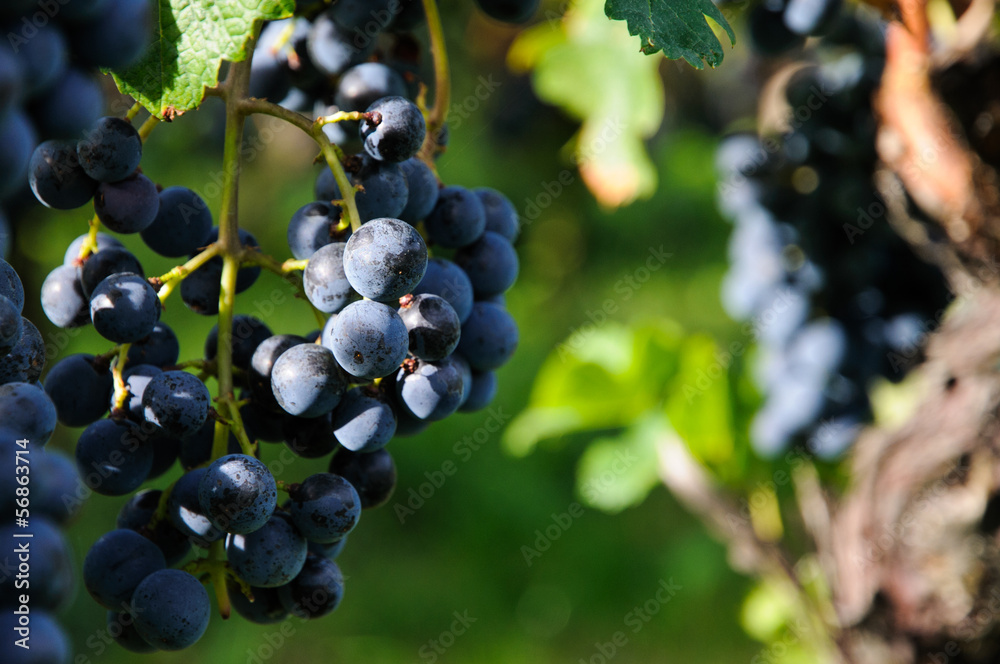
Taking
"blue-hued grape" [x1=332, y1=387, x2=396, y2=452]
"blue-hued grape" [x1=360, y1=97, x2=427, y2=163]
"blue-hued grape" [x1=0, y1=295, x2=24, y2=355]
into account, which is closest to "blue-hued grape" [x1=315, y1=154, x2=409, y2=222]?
"blue-hued grape" [x1=360, y1=97, x2=427, y2=163]

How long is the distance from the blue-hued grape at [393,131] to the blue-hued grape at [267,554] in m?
0.25

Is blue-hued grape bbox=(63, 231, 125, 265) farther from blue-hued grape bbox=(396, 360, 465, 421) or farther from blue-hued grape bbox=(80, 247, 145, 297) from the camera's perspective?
blue-hued grape bbox=(396, 360, 465, 421)

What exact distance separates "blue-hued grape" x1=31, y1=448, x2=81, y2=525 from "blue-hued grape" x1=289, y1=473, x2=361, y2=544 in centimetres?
15

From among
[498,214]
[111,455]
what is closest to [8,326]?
[111,455]

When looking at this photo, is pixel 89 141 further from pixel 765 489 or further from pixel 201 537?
pixel 765 489

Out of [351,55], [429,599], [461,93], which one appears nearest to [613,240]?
[461,93]

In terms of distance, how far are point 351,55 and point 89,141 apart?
0.23 metres

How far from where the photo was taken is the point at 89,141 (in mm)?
517

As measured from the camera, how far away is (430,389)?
0.56 meters

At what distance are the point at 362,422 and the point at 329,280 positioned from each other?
0.10m

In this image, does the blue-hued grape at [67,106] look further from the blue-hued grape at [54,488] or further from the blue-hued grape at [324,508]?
the blue-hued grape at [324,508]

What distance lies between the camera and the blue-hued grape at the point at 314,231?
1.85ft

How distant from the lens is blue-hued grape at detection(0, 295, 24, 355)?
1.27ft

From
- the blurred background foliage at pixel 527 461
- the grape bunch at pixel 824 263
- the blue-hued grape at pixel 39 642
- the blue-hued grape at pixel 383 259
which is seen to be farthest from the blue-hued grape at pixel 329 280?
the blurred background foliage at pixel 527 461
